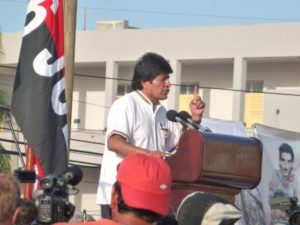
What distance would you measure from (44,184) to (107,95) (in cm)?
3061

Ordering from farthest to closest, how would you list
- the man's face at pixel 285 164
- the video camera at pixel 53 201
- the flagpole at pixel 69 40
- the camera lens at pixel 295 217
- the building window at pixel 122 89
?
the building window at pixel 122 89 → the man's face at pixel 285 164 → the flagpole at pixel 69 40 → the camera lens at pixel 295 217 → the video camera at pixel 53 201

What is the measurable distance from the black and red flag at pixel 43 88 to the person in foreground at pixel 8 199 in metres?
3.38

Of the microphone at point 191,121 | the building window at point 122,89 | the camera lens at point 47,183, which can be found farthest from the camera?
the building window at point 122,89

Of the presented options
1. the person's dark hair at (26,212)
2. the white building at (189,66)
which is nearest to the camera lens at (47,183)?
the person's dark hair at (26,212)

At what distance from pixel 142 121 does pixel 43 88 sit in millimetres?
1996

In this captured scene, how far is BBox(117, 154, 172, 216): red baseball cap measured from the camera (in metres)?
3.41

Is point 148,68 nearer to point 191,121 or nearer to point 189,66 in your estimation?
point 191,121

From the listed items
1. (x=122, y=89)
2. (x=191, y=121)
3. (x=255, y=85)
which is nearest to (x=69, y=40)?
(x=191, y=121)

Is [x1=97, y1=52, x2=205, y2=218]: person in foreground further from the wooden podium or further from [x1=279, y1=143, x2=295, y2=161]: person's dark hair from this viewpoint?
[x1=279, y1=143, x2=295, y2=161]: person's dark hair

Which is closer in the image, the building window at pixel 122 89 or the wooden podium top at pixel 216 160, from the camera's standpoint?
the wooden podium top at pixel 216 160

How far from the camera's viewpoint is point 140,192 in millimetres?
3406

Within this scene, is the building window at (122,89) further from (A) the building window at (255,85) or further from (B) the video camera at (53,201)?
(B) the video camera at (53,201)

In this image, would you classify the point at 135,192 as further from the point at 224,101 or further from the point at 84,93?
the point at 84,93

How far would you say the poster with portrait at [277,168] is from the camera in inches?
439
